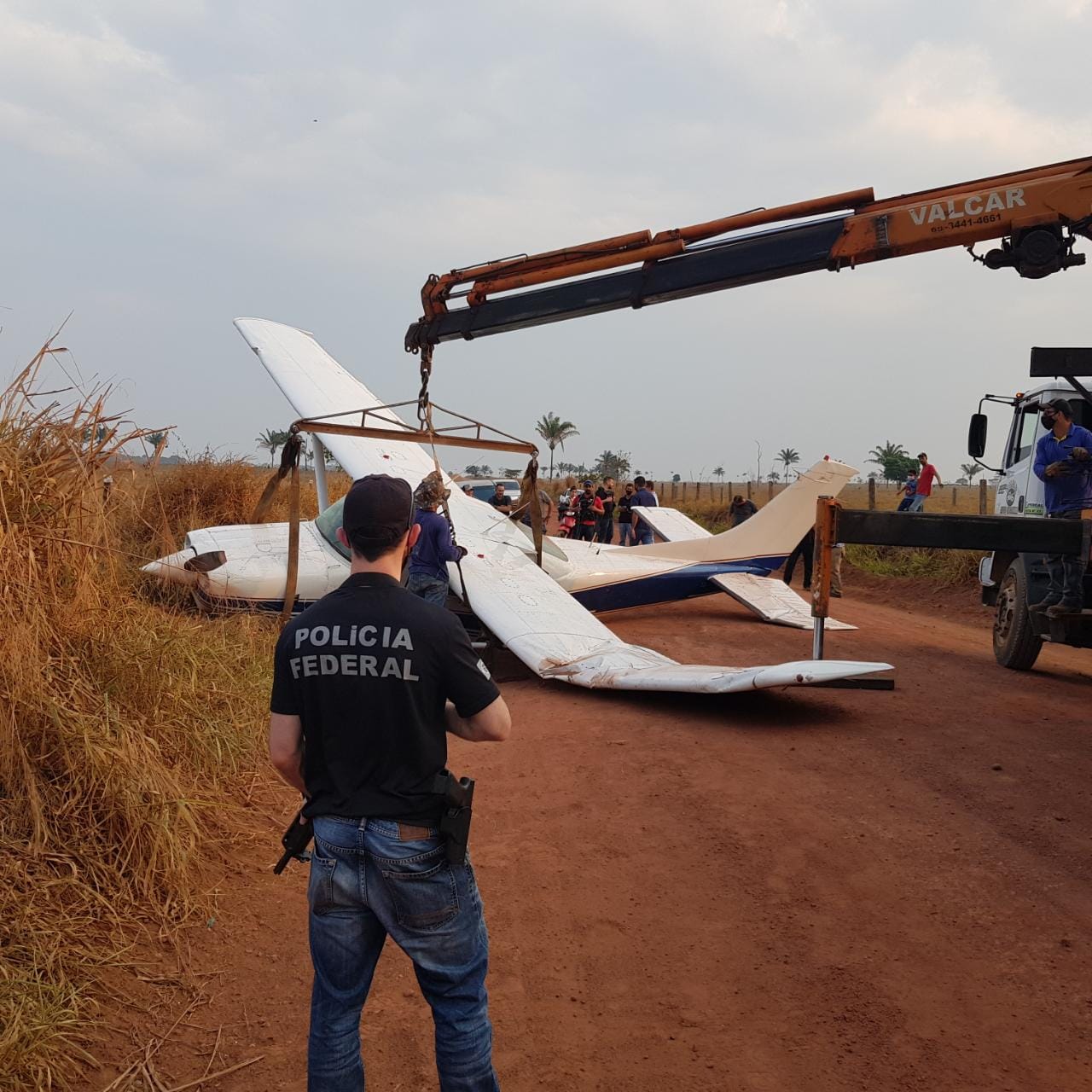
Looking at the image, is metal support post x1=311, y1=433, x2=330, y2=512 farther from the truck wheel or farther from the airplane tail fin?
the truck wheel

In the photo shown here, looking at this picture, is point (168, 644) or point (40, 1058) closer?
point (40, 1058)

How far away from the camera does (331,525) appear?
9.29 metres

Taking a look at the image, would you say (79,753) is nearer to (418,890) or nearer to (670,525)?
(418,890)

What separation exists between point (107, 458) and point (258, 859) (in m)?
2.07

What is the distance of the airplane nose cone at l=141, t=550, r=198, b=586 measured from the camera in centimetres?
771

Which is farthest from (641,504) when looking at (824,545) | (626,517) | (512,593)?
(824,545)

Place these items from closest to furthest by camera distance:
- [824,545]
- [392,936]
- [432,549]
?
1. [392,936]
2. [824,545]
3. [432,549]

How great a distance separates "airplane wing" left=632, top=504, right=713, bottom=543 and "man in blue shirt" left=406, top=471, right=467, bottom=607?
23.5 ft

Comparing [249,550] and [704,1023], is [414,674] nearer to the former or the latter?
[704,1023]

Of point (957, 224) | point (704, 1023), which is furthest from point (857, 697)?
point (704, 1023)

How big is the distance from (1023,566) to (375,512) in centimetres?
798

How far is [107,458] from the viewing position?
170 inches

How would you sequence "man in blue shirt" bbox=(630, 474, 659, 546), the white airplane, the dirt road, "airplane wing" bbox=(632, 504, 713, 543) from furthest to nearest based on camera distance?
"man in blue shirt" bbox=(630, 474, 659, 546), "airplane wing" bbox=(632, 504, 713, 543), the white airplane, the dirt road

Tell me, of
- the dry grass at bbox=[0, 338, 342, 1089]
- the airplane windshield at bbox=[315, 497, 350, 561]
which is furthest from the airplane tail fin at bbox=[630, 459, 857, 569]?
the dry grass at bbox=[0, 338, 342, 1089]
